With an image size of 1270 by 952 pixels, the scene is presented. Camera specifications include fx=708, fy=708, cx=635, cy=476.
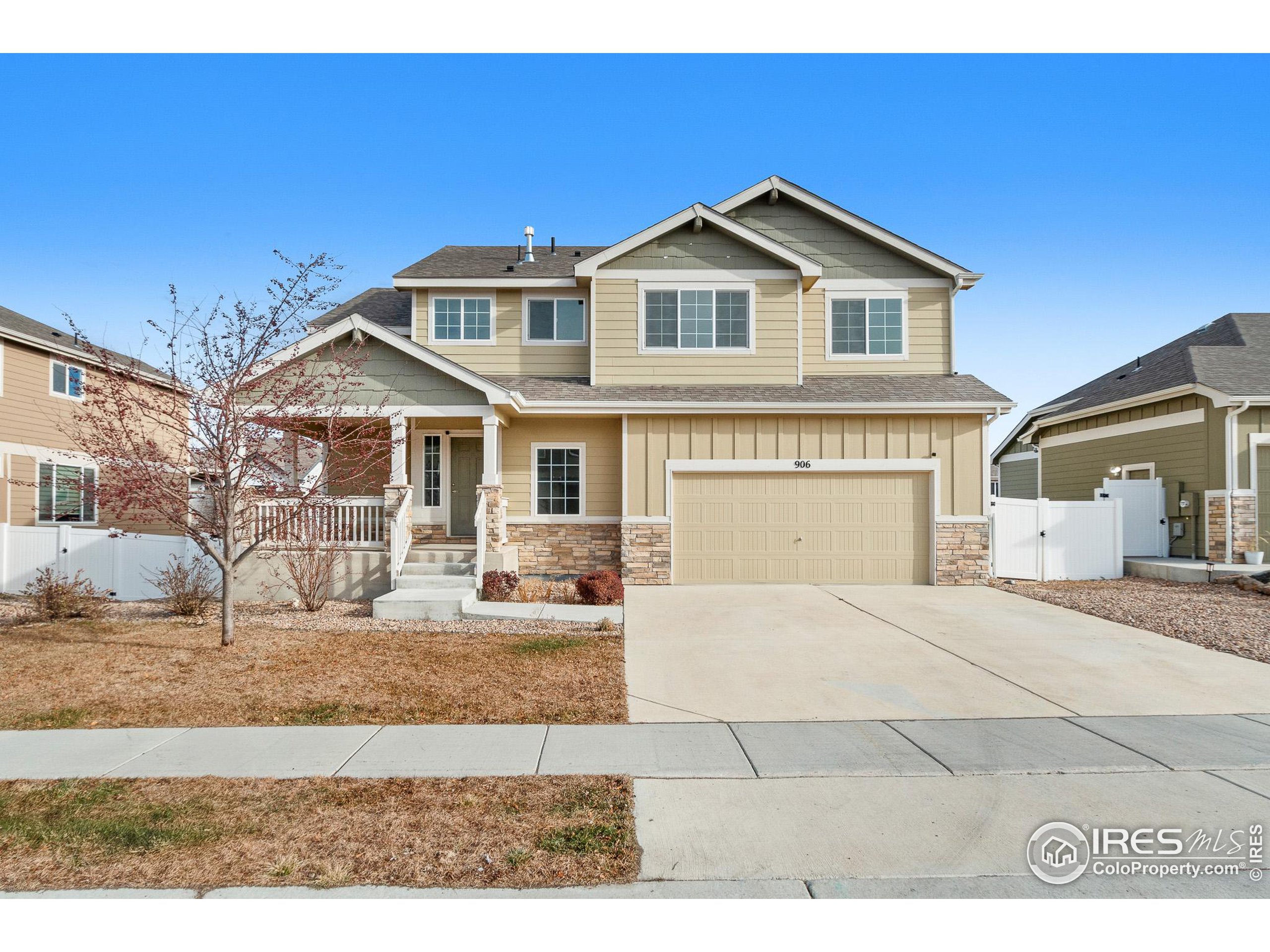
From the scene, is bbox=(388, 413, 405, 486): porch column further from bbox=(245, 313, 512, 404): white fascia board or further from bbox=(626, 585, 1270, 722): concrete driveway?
bbox=(626, 585, 1270, 722): concrete driveway

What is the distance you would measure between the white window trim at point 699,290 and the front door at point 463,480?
400 centimetres

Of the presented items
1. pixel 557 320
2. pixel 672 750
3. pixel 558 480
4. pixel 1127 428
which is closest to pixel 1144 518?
pixel 1127 428

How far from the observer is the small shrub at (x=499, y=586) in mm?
11406

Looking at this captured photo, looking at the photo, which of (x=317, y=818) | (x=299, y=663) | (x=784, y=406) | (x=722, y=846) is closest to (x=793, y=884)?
(x=722, y=846)

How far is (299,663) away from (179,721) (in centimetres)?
178

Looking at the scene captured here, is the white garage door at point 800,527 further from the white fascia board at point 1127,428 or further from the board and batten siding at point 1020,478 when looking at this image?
the board and batten siding at point 1020,478

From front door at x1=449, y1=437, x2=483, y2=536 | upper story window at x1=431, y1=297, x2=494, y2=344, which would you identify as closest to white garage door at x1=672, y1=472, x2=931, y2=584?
front door at x1=449, y1=437, x2=483, y2=536

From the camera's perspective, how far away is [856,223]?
49.7 feet

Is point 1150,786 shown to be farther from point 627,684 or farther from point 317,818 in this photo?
point 317,818

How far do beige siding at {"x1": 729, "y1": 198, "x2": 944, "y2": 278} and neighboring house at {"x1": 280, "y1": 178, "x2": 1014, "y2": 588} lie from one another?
4 centimetres

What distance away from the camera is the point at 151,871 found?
347 cm

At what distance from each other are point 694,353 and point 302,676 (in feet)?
32.1

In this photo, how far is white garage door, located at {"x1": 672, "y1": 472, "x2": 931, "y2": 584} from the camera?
45.1ft

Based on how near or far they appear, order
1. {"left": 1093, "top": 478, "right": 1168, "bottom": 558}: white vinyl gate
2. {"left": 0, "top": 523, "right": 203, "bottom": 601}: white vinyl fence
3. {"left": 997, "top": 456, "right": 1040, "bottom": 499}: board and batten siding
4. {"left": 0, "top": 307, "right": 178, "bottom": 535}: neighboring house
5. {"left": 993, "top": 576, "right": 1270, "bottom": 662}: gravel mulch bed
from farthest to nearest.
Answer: {"left": 997, "top": 456, "right": 1040, "bottom": 499}: board and batten siding < {"left": 1093, "top": 478, "right": 1168, "bottom": 558}: white vinyl gate < {"left": 0, "top": 307, "right": 178, "bottom": 535}: neighboring house < {"left": 0, "top": 523, "right": 203, "bottom": 601}: white vinyl fence < {"left": 993, "top": 576, "right": 1270, "bottom": 662}: gravel mulch bed
